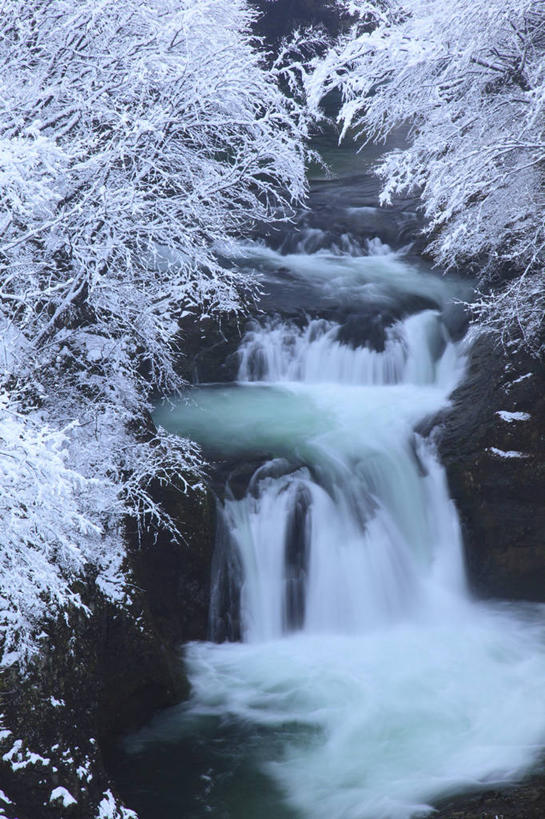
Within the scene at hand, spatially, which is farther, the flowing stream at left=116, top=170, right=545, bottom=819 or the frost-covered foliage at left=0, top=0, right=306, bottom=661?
the flowing stream at left=116, top=170, right=545, bottom=819

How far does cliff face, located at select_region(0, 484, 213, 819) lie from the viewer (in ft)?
12.7

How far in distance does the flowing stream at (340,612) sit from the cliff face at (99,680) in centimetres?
34

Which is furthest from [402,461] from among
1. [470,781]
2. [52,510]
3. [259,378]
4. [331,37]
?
[331,37]

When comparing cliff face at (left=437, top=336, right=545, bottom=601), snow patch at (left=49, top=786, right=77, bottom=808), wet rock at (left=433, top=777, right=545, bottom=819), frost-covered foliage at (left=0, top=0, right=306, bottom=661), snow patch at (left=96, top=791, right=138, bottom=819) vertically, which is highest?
frost-covered foliage at (left=0, top=0, right=306, bottom=661)

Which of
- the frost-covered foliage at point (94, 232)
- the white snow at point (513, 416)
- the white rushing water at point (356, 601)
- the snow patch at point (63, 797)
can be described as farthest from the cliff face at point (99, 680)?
the white snow at point (513, 416)

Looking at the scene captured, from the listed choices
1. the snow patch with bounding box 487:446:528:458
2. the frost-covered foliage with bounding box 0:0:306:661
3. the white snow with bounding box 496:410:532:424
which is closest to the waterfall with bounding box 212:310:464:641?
the snow patch with bounding box 487:446:528:458

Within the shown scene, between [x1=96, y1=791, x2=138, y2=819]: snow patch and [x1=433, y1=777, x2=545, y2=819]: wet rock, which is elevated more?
[x1=96, y1=791, x2=138, y2=819]: snow patch

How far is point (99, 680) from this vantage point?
496 centimetres

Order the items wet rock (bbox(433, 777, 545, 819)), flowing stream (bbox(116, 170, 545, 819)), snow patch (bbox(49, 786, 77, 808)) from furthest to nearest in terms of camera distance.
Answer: flowing stream (bbox(116, 170, 545, 819)) < wet rock (bbox(433, 777, 545, 819)) < snow patch (bbox(49, 786, 77, 808))

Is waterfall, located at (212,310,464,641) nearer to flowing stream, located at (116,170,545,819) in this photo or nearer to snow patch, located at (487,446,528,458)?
flowing stream, located at (116,170,545,819)

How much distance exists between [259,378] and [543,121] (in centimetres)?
512

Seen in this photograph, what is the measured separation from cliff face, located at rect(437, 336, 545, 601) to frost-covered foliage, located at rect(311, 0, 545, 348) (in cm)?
71

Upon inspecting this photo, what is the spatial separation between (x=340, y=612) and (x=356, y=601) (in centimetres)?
23

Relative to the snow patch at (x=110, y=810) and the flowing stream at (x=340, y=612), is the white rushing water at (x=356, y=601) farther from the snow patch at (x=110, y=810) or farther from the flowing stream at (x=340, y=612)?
the snow patch at (x=110, y=810)
